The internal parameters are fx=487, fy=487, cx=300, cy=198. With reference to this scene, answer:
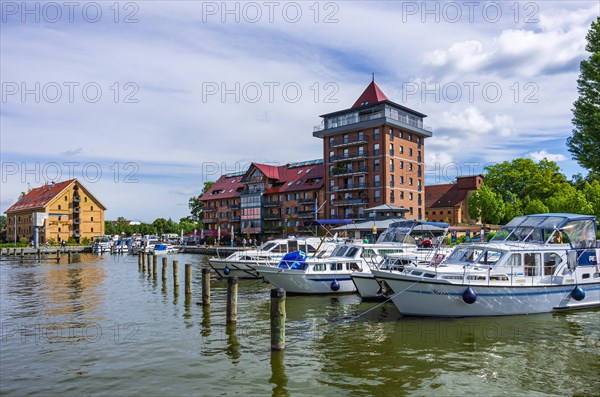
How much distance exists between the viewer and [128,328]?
65.6 ft

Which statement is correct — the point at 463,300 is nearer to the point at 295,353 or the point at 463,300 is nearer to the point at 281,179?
the point at 295,353

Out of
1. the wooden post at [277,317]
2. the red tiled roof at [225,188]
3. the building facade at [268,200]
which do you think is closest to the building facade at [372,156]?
the building facade at [268,200]

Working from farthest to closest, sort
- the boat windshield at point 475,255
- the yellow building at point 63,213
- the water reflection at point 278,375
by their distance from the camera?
1. the yellow building at point 63,213
2. the boat windshield at point 475,255
3. the water reflection at point 278,375

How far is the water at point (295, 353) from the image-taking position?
42.9 feet

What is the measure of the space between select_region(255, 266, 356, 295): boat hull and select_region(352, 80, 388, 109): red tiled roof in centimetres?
5203

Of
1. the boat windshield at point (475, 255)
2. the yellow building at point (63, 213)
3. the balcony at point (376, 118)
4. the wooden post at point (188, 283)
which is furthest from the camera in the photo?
the yellow building at point (63, 213)

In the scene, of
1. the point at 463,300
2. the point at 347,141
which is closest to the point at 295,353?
the point at 463,300

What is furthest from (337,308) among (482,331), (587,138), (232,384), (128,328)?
→ (587,138)

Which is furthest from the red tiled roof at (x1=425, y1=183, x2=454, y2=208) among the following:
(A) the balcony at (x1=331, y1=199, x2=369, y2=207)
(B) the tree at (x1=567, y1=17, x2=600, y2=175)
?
(B) the tree at (x1=567, y1=17, x2=600, y2=175)

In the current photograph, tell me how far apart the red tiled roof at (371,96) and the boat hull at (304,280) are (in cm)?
5203

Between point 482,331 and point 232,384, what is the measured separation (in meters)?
10.5

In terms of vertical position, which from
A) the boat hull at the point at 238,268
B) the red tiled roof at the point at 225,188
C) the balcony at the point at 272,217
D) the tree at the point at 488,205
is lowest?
the boat hull at the point at 238,268

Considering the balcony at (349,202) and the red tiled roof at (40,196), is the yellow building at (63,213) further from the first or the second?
the balcony at (349,202)

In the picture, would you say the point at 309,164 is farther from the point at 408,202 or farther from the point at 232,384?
the point at 232,384
